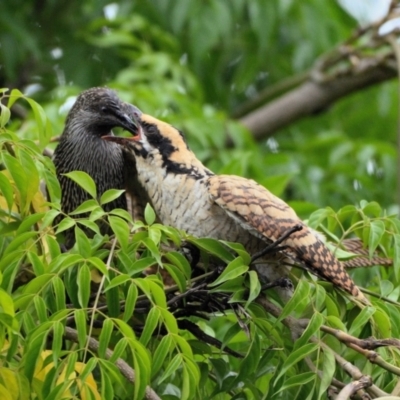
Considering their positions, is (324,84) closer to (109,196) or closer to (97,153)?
(97,153)

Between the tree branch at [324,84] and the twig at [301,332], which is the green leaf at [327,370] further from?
the tree branch at [324,84]

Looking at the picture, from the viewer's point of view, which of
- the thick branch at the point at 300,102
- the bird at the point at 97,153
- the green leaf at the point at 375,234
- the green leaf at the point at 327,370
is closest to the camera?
the green leaf at the point at 327,370

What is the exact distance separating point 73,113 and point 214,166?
1.41 m

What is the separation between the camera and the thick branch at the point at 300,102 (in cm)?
672

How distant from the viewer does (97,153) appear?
416cm

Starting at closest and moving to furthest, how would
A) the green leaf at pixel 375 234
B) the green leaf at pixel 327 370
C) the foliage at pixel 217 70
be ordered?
1. the green leaf at pixel 327 370
2. the green leaf at pixel 375 234
3. the foliage at pixel 217 70

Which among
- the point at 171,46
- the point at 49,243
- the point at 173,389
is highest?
the point at 171,46

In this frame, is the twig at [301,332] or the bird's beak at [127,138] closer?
the twig at [301,332]

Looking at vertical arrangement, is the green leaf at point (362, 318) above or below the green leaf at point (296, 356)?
above

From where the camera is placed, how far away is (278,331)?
3.11 metres

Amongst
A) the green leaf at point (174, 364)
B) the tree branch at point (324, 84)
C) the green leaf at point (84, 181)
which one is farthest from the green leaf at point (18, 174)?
the tree branch at point (324, 84)

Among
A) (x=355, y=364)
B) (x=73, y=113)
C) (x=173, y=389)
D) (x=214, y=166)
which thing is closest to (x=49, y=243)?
(x=173, y=389)

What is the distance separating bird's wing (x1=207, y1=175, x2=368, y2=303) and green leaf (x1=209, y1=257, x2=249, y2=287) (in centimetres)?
32

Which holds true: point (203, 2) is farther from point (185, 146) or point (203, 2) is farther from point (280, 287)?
point (280, 287)
